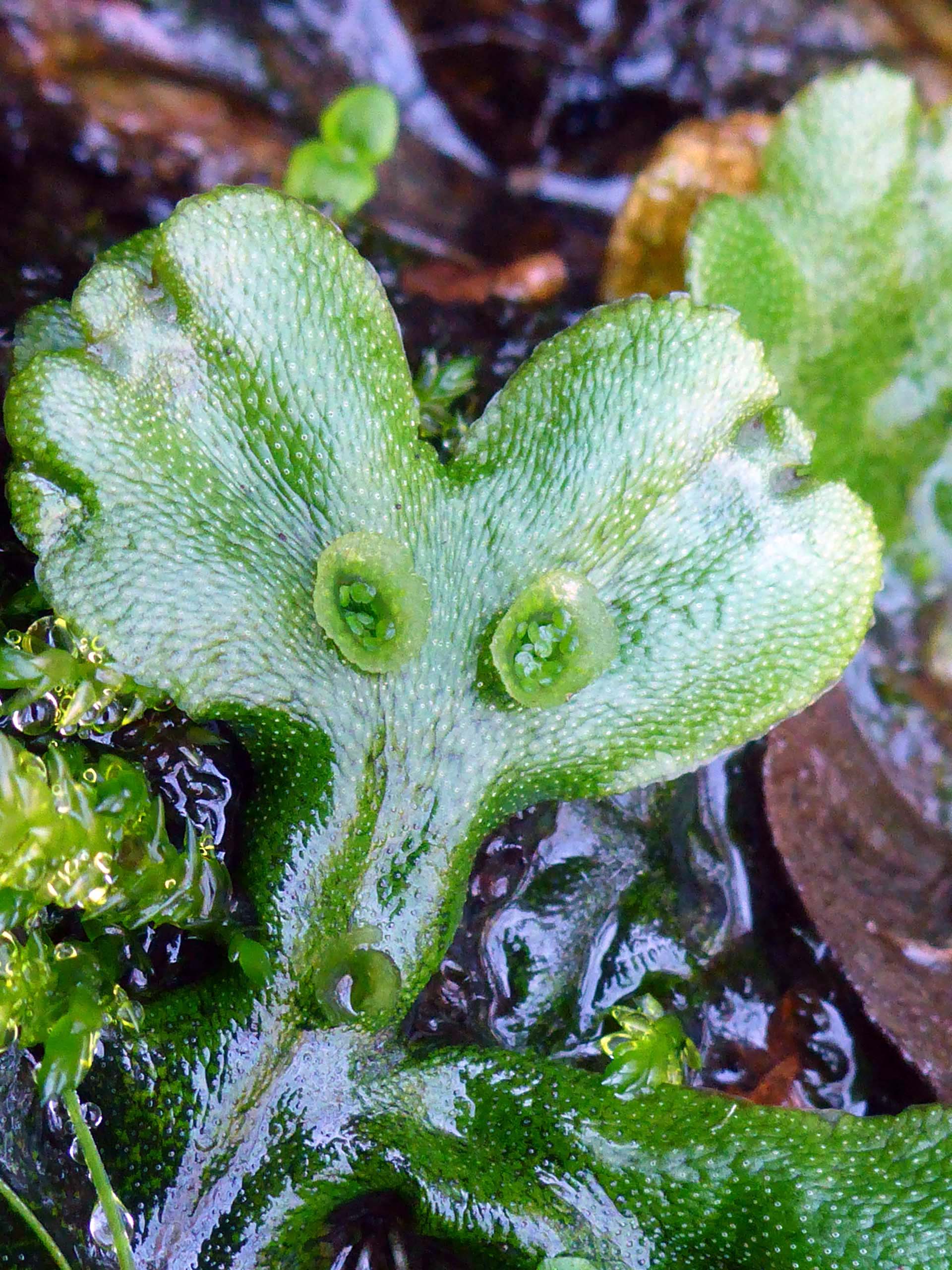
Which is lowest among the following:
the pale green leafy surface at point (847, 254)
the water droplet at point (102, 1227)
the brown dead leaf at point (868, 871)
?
the water droplet at point (102, 1227)

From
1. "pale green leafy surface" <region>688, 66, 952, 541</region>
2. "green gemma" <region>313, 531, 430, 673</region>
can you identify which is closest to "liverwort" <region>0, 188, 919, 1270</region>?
"green gemma" <region>313, 531, 430, 673</region>

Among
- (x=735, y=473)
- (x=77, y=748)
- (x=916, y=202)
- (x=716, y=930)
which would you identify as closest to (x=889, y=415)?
(x=916, y=202)

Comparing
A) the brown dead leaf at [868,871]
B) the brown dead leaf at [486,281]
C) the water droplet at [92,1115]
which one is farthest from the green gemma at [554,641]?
the brown dead leaf at [486,281]

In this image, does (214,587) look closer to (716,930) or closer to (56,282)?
(56,282)

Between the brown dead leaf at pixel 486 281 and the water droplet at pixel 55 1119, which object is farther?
the brown dead leaf at pixel 486 281

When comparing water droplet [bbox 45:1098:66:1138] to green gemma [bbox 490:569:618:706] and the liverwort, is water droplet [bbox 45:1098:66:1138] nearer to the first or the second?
the liverwort

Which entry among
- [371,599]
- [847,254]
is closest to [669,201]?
[847,254]

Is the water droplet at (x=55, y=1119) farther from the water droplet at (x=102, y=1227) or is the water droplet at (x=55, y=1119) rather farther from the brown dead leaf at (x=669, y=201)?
the brown dead leaf at (x=669, y=201)
